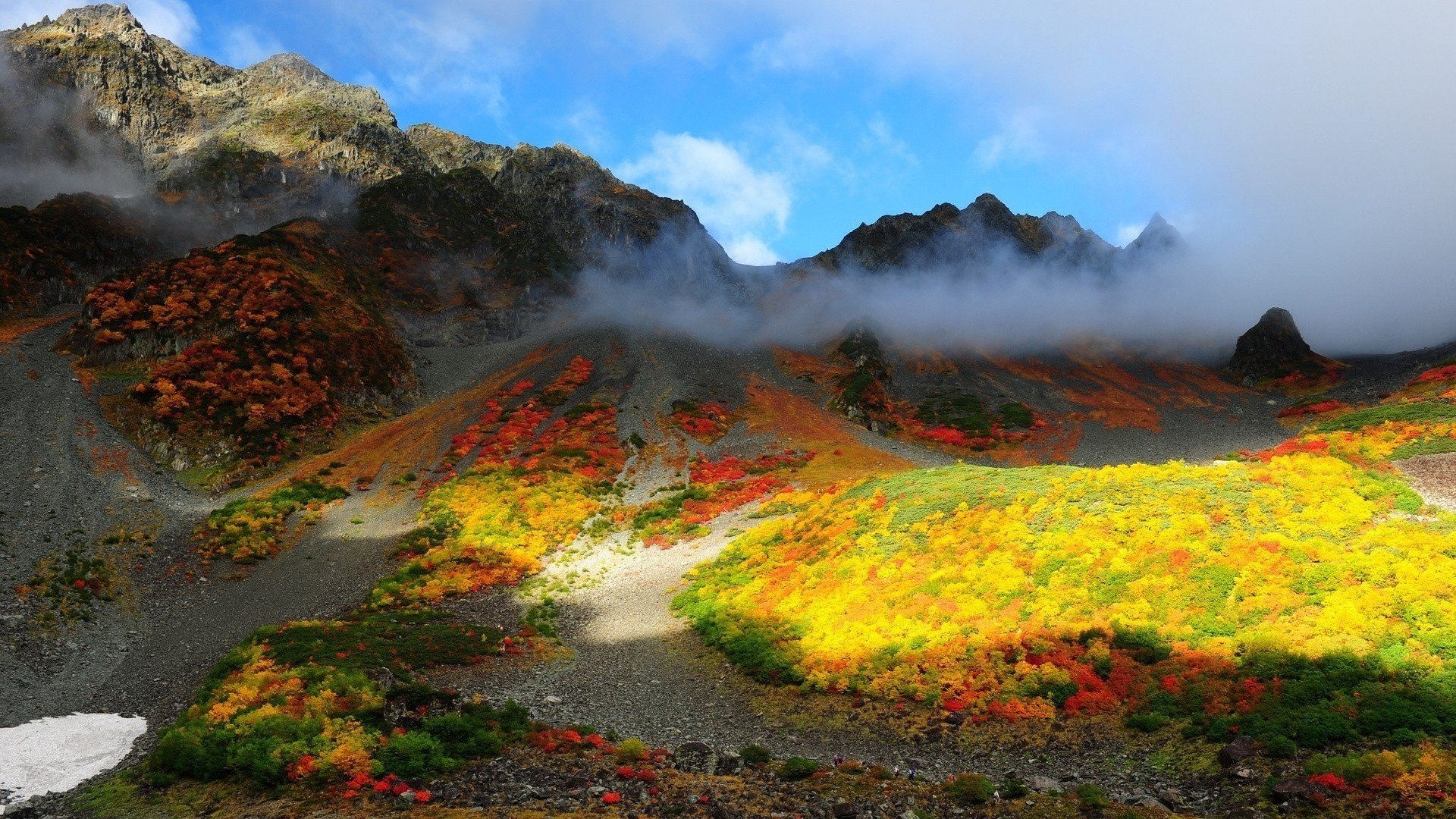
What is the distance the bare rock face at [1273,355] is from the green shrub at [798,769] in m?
186

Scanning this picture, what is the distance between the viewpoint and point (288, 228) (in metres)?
161

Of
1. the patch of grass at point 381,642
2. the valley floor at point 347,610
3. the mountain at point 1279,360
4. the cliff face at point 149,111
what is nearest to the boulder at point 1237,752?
the valley floor at point 347,610

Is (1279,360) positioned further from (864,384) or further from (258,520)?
(258,520)

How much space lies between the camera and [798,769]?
24109 mm

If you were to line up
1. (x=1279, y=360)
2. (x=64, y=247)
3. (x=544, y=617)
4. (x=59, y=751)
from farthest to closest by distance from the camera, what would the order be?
1. (x=1279, y=360)
2. (x=64, y=247)
3. (x=544, y=617)
4. (x=59, y=751)

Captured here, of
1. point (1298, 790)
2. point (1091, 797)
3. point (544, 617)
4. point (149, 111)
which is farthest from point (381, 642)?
point (149, 111)

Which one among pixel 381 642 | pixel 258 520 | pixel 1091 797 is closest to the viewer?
pixel 1091 797

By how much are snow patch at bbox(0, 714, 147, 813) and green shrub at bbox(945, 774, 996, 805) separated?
30.6 meters

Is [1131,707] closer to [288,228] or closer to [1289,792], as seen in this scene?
[1289,792]

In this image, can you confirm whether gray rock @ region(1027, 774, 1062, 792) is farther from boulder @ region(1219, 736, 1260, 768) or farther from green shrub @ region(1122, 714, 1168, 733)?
boulder @ region(1219, 736, 1260, 768)

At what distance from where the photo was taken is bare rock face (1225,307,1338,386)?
541 ft

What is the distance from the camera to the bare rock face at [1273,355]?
6491 inches

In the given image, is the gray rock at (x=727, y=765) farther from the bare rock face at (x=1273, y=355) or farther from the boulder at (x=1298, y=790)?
the bare rock face at (x=1273, y=355)

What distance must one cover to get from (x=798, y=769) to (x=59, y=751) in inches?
1158
